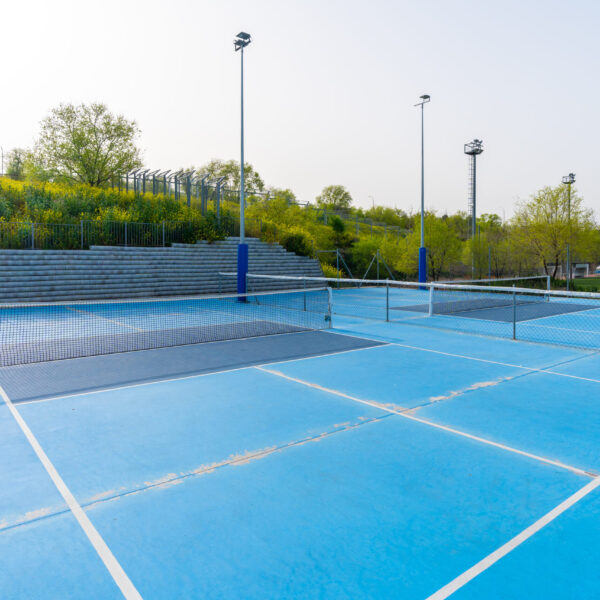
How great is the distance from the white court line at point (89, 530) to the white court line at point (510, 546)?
195 cm

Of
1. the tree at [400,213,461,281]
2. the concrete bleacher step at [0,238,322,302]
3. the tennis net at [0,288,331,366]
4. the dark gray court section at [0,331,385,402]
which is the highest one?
the tree at [400,213,461,281]

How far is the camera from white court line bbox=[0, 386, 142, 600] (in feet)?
11.0

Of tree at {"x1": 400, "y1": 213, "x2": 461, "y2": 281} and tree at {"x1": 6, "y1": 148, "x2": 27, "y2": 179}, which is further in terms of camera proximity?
tree at {"x1": 6, "y1": 148, "x2": 27, "y2": 179}

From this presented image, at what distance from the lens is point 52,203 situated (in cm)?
2947

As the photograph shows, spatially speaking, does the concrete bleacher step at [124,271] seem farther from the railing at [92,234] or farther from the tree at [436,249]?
the tree at [436,249]

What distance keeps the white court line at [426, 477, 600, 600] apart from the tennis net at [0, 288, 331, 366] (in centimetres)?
910

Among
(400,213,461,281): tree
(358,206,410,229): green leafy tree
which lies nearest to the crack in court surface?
(400,213,461,281): tree

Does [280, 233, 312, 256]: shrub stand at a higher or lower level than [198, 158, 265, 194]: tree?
lower

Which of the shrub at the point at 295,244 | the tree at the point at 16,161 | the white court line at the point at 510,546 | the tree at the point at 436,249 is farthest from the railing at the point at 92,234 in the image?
the tree at the point at 16,161

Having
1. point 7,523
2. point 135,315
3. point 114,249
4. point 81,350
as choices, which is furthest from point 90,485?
point 114,249

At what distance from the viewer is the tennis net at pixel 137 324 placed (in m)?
11.5

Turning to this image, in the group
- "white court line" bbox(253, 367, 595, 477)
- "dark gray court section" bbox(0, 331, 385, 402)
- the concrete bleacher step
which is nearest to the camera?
"white court line" bbox(253, 367, 595, 477)

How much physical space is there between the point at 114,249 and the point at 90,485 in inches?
896

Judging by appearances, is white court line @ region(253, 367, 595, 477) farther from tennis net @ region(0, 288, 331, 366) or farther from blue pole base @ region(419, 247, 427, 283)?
blue pole base @ region(419, 247, 427, 283)
